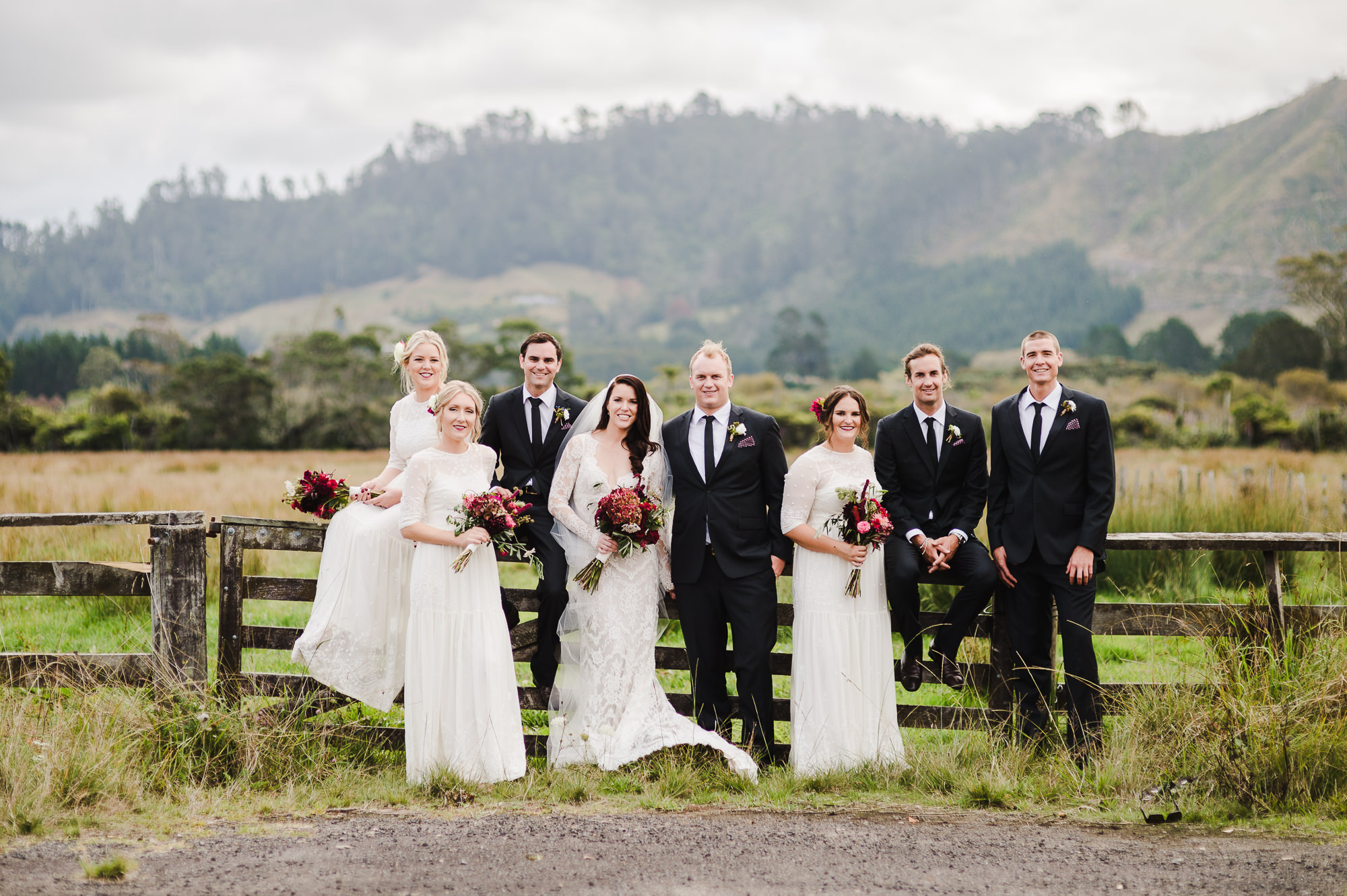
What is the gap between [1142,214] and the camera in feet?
641

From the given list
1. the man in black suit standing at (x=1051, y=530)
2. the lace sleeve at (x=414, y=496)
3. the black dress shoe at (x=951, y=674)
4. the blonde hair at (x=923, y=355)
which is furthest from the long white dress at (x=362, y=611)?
the man in black suit standing at (x=1051, y=530)

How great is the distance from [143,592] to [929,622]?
4412 millimetres

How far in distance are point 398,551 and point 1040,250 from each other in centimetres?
19732

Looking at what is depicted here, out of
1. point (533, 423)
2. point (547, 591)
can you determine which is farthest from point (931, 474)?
point (533, 423)

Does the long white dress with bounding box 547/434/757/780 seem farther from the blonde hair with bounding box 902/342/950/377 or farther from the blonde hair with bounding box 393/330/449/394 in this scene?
the blonde hair with bounding box 902/342/950/377

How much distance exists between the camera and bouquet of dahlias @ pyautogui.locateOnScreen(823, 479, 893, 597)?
5.42 m

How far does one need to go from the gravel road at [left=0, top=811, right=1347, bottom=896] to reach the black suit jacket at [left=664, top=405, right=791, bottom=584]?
142 centimetres

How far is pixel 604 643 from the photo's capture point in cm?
573

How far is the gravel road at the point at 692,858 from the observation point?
13.1 feet

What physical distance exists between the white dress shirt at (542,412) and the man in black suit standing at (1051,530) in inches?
102

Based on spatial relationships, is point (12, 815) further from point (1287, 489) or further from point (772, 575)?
point (1287, 489)

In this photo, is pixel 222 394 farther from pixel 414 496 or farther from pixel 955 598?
pixel 955 598

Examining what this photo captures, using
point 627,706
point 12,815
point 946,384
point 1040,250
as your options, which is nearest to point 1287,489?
point 946,384

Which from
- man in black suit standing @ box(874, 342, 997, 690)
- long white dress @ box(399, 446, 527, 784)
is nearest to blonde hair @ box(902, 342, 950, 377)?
man in black suit standing @ box(874, 342, 997, 690)
